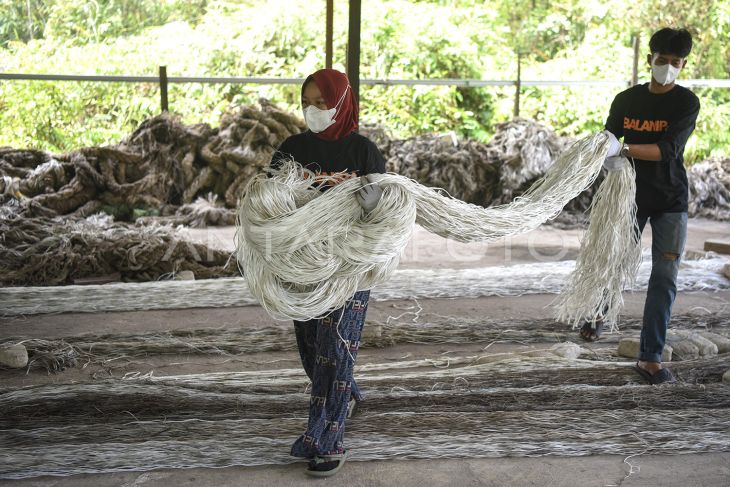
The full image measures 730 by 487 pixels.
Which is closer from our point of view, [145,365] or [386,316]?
[145,365]

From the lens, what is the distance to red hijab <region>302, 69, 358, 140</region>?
2.59 metres

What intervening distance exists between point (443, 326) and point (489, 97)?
28.6 feet

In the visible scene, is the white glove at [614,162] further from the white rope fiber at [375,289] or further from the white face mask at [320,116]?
the white rope fiber at [375,289]

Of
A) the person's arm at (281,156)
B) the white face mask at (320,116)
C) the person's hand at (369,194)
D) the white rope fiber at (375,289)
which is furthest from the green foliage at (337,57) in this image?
the person's hand at (369,194)

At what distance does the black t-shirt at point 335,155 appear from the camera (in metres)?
2.66

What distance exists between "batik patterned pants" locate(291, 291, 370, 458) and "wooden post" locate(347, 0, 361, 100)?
97.5 inches

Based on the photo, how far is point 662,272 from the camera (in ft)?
11.4

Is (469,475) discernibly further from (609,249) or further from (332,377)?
(609,249)

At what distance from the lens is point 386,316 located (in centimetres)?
472

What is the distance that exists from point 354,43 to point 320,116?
8.41 feet

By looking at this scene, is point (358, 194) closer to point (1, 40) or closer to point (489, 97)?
point (489, 97)

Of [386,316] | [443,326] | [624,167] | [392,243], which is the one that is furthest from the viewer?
[386,316]

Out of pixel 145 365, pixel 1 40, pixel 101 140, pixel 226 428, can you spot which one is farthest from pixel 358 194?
pixel 1 40

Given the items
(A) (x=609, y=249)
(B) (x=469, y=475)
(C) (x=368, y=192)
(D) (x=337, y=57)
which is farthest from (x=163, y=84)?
(B) (x=469, y=475)
